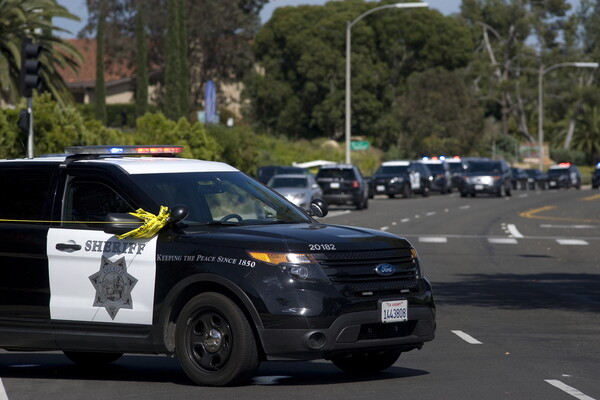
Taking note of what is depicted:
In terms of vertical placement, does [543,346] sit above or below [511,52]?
below

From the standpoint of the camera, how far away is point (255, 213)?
11.1 meters

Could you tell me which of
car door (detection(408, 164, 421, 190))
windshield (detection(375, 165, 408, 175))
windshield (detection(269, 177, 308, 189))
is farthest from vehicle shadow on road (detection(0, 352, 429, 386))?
car door (detection(408, 164, 421, 190))

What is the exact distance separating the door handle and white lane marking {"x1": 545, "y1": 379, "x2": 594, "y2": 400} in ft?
12.6

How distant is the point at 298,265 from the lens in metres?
9.78

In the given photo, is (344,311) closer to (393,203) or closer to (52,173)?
(52,173)

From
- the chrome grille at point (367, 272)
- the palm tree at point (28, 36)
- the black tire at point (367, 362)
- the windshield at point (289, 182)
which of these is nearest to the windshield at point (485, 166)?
the windshield at point (289, 182)

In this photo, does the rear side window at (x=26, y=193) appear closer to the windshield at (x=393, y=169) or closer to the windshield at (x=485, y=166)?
the windshield at (x=393, y=169)

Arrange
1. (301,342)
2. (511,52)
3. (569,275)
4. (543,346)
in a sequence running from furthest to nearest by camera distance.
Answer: (511,52)
(569,275)
(543,346)
(301,342)

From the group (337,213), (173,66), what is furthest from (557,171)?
(337,213)

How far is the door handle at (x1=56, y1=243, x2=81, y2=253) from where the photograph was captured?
1061cm

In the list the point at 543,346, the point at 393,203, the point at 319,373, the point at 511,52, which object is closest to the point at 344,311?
the point at 319,373

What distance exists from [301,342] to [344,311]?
395mm

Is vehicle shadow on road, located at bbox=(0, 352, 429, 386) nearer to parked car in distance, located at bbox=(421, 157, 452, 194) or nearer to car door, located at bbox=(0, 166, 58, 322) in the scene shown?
car door, located at bbox=(0, 166, 58, 322)

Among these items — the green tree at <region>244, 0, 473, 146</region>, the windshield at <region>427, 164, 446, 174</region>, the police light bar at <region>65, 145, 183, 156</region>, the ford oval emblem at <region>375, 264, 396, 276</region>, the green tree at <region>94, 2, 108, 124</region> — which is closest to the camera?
the ford oval emblem at <region>375, 264, 396, 276</region>
